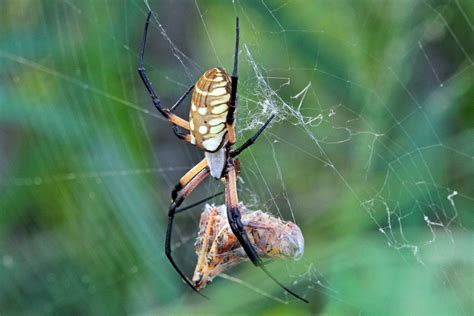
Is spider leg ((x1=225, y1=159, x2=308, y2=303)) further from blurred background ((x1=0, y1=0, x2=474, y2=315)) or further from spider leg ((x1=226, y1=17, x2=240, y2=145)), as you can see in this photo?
spider leg ((x1=226, y1=17, x2=240, y2=145))

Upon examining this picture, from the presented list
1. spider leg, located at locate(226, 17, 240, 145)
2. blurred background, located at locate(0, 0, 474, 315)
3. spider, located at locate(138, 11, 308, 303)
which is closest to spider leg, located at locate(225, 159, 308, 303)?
spider, located at locate(138, 11, 308, 303)

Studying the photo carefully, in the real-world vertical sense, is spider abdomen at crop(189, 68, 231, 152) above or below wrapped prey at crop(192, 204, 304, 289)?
above

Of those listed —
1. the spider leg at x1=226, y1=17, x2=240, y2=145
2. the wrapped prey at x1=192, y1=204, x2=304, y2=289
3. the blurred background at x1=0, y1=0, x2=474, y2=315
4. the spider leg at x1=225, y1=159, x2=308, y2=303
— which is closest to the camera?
the spider leg at x1=226, y1=17, x2=240, y2=145

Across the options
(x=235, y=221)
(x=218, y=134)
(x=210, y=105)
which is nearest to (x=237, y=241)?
(x=235, y=221)

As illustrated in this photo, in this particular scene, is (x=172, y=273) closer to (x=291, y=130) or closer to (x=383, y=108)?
(x=291, y=130)

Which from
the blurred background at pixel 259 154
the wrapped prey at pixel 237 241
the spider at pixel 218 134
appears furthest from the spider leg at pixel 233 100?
the wrapped prey at pixel 237 241

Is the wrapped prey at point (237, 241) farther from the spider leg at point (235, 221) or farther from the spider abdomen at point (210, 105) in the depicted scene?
the spider abdomen at point (210, 105)
